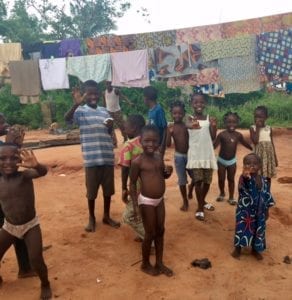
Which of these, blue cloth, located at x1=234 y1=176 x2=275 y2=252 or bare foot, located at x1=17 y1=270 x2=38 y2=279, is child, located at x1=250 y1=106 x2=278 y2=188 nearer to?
blue cloth, located at x1=234 y1=176 x2=275 y2=252

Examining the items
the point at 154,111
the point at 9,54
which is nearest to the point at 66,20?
the point at 9,54

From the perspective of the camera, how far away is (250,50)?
9.09 m

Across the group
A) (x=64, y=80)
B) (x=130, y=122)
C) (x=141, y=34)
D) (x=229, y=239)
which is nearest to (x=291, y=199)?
(x=229, y=239)

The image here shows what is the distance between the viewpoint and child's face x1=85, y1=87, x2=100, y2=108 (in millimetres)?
4000

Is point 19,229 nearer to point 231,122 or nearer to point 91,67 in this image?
point 231,122

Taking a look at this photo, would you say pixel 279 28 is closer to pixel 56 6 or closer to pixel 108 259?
pixel 108 259

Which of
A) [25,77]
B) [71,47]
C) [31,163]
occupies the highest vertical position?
[71,47]

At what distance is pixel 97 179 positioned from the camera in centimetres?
418

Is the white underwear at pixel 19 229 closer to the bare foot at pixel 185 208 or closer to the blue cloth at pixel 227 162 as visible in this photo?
the bare foot at pixel 185 208

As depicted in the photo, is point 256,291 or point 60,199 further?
point 60,199

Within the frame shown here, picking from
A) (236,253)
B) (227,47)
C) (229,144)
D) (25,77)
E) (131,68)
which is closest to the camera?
(236,253)

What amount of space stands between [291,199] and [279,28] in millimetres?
5489

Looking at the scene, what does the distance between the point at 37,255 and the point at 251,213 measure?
1943 millimetres

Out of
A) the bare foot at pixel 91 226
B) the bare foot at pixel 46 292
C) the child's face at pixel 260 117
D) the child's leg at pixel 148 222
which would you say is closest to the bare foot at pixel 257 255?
the child's leg at pixel 148 222
